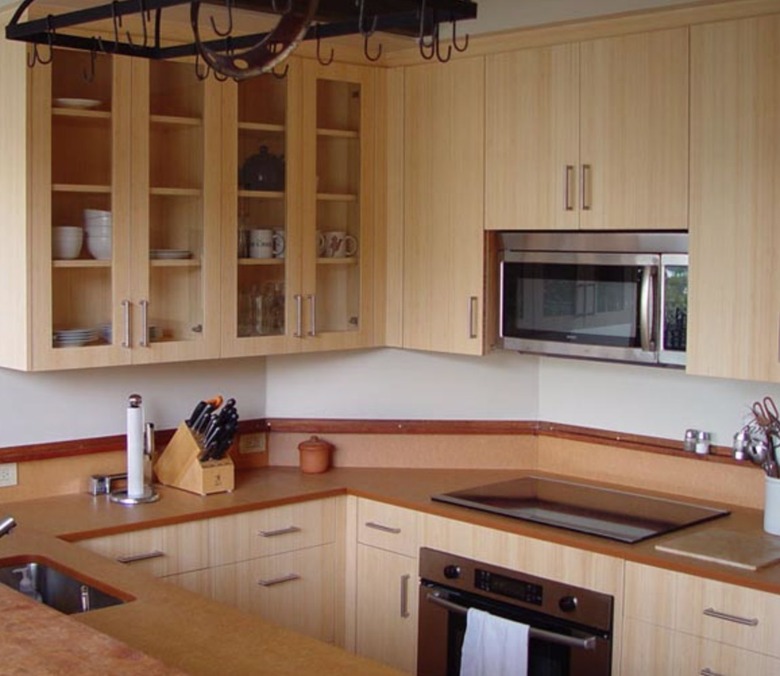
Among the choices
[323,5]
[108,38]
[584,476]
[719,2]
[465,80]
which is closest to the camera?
[323,5]

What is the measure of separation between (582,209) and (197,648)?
1879 millimetres

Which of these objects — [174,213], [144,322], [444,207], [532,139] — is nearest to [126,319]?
[144,322]

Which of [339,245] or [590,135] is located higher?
[590,135]

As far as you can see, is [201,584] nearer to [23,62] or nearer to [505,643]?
[505,643]

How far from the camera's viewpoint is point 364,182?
4.20 meters

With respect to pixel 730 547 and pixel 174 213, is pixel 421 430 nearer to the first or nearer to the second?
pixel 174 213

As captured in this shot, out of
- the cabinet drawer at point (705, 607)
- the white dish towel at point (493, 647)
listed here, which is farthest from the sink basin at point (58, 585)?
the cabinet drawer at point (705, 607)

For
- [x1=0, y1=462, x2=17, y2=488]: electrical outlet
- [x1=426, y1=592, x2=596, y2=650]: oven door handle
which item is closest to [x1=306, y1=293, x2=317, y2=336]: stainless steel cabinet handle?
[x1=0, y1=462, x2=17, y2=488]: electrical outlet

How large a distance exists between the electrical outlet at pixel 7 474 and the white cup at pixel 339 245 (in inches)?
48.6

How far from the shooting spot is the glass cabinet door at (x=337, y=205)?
4082 mm

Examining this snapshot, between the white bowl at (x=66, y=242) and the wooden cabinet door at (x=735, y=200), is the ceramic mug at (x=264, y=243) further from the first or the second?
the wooden cabinet door at (x=735, y=200)

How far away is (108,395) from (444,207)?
1.29 meters

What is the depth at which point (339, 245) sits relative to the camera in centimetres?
418

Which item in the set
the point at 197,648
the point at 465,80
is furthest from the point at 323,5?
the point at 465,80
